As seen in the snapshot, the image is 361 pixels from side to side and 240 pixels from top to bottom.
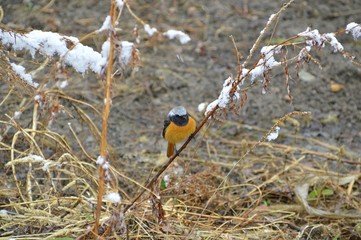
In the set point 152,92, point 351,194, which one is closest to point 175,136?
point 351,194

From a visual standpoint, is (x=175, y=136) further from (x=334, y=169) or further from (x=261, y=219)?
(x=334, y=169)

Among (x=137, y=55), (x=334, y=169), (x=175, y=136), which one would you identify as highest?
(x=137, y=55)

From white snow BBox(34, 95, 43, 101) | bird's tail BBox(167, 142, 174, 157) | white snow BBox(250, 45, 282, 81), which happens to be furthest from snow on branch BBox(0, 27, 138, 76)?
bird's tail BBox(167, 142, 174, 157)

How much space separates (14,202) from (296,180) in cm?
197

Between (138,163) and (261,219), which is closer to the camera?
(261,219)

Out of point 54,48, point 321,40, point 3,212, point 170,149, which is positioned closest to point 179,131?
point 170,149

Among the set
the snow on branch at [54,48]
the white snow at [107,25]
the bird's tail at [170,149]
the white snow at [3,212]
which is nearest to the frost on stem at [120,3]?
the white snow at [107,25]

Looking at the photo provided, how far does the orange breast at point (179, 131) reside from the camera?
3.60 m

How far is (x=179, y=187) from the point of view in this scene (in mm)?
3314

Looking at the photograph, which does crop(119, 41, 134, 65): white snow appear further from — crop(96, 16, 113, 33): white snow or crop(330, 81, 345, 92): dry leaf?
crop(330, 81, 345, 92): dry leaf

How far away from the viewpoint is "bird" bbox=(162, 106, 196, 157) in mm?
3545

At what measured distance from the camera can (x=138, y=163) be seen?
14.7 ft

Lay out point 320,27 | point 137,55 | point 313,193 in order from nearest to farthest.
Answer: point 137,55, point 313,193, point 320,27

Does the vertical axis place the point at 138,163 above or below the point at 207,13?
below
